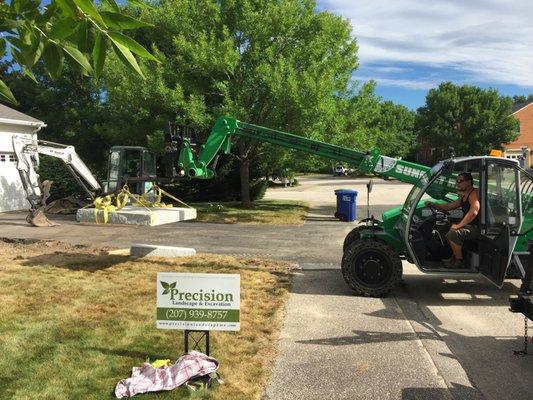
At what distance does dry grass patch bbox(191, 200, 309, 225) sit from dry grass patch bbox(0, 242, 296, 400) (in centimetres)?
790

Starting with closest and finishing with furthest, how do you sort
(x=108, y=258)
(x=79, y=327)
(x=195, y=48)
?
(x=79, y=327) < (x=108, y=258) < (x=195, y=48)

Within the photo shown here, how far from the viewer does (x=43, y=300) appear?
23.8 feet

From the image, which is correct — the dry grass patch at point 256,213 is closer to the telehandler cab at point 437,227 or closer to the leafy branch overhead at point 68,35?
the telehandler cab at point 437,227

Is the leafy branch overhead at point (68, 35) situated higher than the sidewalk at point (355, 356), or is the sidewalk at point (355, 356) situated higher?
the leafy branch overhead at point (68, 35)

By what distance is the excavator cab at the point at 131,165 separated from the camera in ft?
60.6

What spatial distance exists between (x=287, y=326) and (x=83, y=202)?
16.6 meters

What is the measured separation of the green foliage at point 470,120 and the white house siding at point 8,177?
43.1 meters

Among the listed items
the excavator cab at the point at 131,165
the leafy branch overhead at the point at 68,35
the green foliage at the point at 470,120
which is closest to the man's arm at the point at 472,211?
the leafy branch overhead at the point at 68,35

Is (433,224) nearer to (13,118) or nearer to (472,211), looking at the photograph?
(472,211)

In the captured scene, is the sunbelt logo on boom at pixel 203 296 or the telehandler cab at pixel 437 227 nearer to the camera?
the sunbelt logo on boom at pixel 203 296

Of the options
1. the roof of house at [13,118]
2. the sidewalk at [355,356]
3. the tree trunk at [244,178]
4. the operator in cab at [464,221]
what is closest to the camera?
the sidewalk at [355,356]

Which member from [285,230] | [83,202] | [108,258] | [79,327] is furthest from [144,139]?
[79,327]

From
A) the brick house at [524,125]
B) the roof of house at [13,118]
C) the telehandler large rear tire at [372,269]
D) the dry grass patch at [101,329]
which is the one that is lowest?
the dry grass patch at [101,329]

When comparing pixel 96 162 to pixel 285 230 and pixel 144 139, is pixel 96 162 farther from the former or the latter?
pixel 285 230
